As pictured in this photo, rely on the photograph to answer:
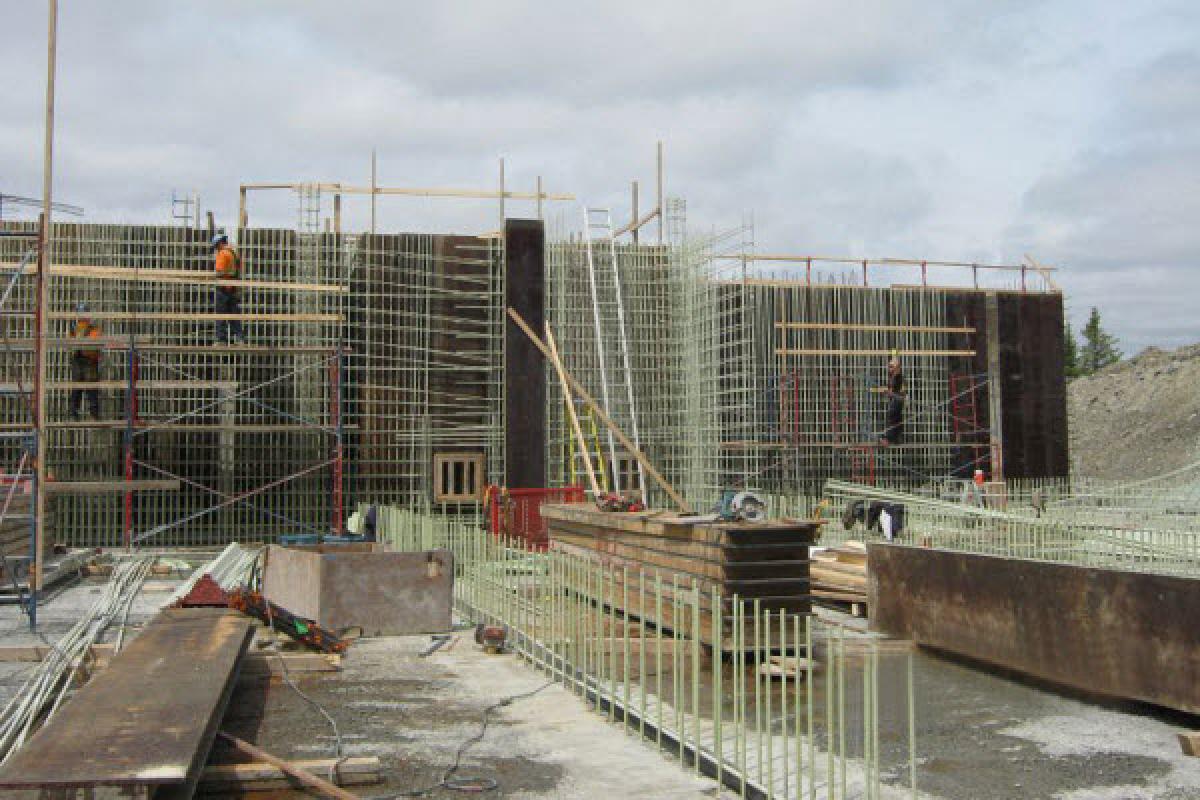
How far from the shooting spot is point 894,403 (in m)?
27.6

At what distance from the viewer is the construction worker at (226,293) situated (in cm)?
2098

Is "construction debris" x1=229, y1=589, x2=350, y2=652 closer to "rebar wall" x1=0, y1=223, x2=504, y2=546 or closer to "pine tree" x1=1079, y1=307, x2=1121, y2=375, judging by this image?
"rebar wall" x1=0, y1=223, x2=504, y2=546

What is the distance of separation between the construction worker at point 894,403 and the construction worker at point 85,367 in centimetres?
1788

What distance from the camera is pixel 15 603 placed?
15.2 meters

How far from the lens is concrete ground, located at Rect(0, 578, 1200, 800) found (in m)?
7.23

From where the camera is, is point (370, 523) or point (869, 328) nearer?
point (370, 523)

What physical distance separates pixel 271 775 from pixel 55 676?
375 centimetres

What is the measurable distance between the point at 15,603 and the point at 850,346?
21461 mm

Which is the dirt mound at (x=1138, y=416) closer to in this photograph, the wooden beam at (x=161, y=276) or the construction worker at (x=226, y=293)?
the wooden beam at (x=161, y=276)

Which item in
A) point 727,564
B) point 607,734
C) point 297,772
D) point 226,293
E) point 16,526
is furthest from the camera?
point 226,293

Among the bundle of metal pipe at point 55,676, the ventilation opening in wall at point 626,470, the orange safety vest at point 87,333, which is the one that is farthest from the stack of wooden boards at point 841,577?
the orange safety vest at point 87,333

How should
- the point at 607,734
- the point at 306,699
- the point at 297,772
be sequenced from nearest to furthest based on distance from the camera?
the point at 297,772, the point at 607,734, the point at 306,699

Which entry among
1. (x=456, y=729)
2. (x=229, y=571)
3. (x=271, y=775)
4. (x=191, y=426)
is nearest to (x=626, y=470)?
(x=191, y=426)

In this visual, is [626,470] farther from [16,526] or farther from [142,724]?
[142,724]
